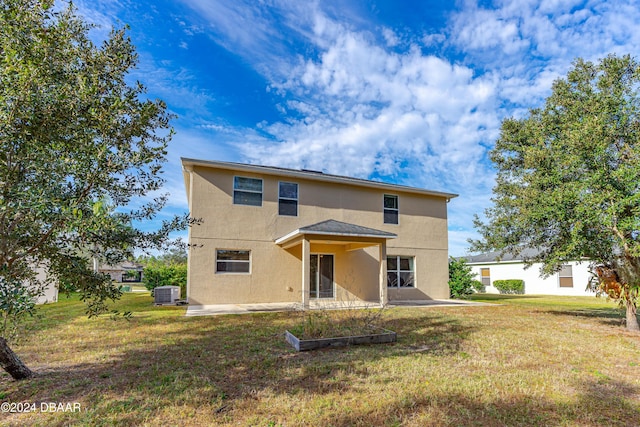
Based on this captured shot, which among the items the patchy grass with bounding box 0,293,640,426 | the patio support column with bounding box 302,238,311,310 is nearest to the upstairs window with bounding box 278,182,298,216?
the patio support column with bounding box 302,238,311,310

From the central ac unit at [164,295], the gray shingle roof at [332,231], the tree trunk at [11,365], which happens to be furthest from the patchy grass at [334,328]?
the central ac unit at [164,295]

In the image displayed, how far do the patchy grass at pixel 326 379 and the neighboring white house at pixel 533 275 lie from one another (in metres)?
16.8

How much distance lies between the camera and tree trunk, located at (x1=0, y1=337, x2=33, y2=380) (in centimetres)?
440

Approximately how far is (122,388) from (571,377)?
640 centimetres

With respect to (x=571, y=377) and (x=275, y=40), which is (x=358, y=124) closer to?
(x=275, y=40)

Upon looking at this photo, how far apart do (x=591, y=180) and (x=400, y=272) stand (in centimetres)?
911

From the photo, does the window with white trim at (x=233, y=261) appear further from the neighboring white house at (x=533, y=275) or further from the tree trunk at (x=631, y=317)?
the neighboring white house at (x=533, y=275)

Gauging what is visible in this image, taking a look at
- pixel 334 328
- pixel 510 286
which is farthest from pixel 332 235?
pixel 510 286

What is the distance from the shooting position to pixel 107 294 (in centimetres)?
441

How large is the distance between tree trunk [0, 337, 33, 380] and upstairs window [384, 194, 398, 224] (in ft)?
44.4

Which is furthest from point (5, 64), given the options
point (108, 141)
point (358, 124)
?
point (358, 124)

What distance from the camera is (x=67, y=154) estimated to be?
387cm

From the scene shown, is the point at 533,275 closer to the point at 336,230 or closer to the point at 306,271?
the point at 336,230

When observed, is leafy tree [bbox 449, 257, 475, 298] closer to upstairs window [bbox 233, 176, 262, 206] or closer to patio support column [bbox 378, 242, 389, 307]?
patio support column [bbox 378, 242, 389, 307]
